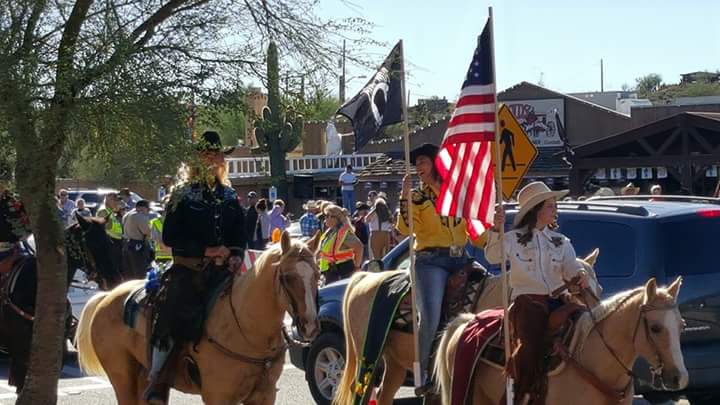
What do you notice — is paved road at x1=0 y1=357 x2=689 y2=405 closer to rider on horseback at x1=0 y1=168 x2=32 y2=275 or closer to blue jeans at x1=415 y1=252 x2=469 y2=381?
rider on horseback at x1=0 y1=168 x2=32 y2=275

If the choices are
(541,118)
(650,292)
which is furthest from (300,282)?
(541,118)

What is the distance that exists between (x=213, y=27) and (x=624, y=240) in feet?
12.8

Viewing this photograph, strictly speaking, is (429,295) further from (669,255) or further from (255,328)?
(669,255)

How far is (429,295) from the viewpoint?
8.88 metres

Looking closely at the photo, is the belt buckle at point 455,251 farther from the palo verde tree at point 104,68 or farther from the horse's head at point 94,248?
the horse's head at point 94,248

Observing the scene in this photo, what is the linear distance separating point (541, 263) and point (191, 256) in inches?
105

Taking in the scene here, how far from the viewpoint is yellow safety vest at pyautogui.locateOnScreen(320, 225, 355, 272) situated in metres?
16.8

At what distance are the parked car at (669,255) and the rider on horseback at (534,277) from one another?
2.13 meters

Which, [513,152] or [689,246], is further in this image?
[513,152]

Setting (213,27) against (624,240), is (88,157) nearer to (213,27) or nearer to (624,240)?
(213,27)

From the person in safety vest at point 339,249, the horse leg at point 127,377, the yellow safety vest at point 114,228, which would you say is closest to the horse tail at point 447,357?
the horse leg at point 127,377

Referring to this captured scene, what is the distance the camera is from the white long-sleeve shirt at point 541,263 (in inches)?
288

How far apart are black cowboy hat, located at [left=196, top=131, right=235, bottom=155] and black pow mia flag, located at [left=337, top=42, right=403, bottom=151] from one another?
93 cm

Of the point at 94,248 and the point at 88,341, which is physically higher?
the point at 94,248
